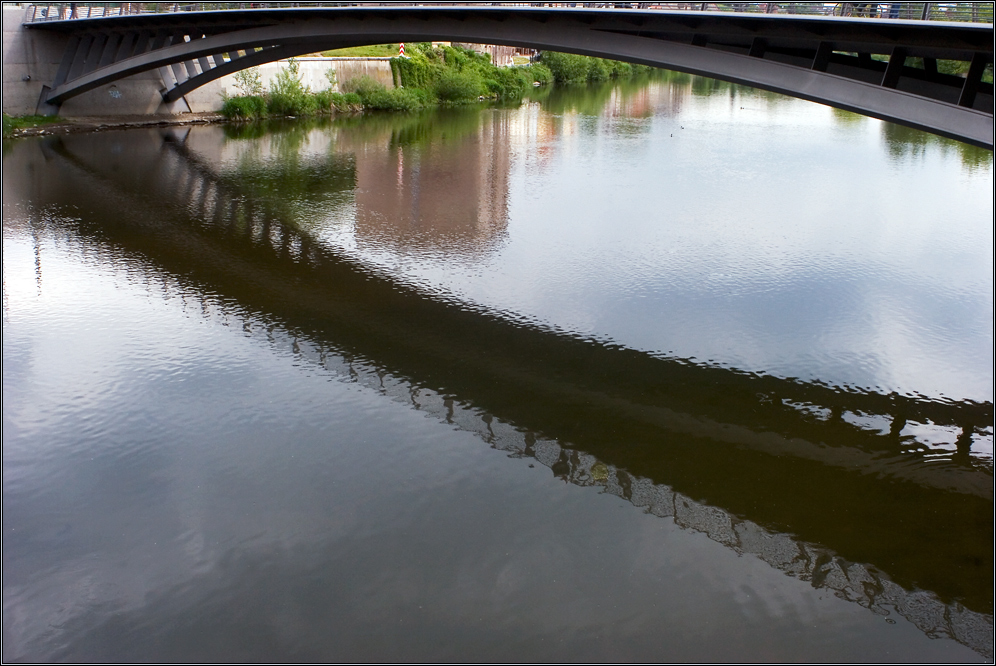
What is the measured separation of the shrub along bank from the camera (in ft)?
102

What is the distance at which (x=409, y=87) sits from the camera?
3744 centimetres

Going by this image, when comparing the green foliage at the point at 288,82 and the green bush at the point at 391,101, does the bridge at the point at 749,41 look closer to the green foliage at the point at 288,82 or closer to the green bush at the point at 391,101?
the green foliage at the point at 288,82

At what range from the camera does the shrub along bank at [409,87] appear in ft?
102

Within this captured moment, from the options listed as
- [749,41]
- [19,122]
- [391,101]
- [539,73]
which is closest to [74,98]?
[19,122]

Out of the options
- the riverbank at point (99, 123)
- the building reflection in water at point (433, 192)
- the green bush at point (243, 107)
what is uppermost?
the green bush at point (243, 107)

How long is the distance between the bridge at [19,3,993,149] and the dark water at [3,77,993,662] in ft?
9.29

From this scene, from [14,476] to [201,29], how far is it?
18120 millimetres

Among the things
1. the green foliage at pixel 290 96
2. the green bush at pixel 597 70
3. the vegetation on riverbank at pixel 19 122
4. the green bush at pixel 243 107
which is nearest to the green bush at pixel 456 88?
the green foliage at pixel 290 96

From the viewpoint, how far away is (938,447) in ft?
26.2

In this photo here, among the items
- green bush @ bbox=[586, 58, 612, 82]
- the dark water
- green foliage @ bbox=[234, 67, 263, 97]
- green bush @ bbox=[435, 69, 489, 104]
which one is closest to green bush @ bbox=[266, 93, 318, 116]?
green foliage @ bbox=[234, 67, 263, 97]

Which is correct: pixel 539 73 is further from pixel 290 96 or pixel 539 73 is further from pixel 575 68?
pixel 290 96

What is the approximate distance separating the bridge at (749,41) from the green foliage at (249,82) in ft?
36.6

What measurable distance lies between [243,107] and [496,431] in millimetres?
25550

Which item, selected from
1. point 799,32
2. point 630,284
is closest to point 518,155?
point 630,284
